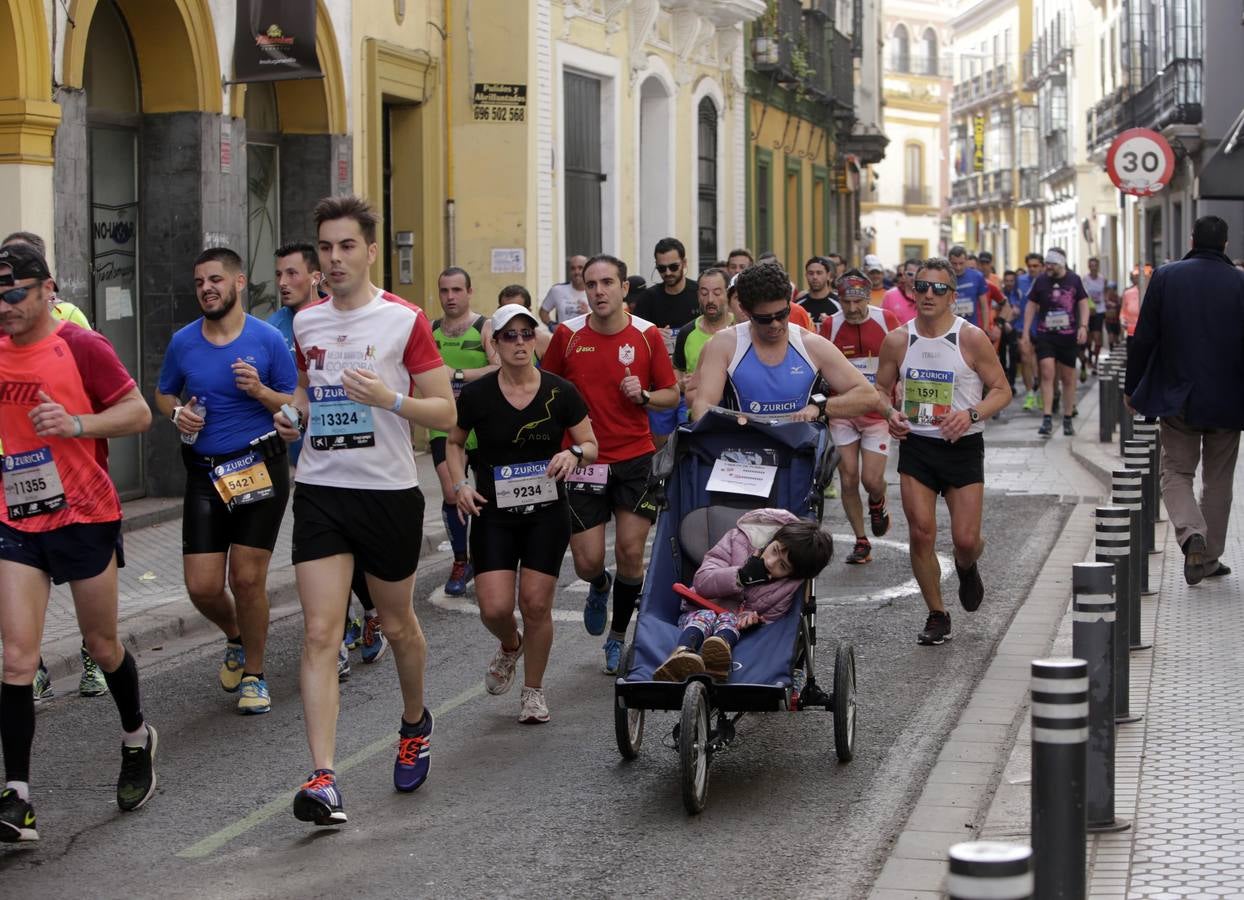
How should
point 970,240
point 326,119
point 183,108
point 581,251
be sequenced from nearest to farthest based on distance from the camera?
1. point 183,108
2. point 326,119
3. point 581,251
4. point 970,240

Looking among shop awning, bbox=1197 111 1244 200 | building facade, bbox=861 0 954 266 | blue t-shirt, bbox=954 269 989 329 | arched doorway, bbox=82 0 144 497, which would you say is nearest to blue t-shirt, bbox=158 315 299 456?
arched doorway, bbox=82 0 144 497

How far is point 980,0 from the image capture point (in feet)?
276

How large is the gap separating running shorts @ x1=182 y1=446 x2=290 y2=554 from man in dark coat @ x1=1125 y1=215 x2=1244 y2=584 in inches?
197

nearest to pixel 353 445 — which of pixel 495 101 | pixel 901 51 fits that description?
pixel 495 101

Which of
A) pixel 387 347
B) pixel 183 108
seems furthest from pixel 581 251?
pixel 387 347

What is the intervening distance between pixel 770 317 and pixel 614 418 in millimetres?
1192

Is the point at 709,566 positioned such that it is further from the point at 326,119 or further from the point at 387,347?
the point at 326,119

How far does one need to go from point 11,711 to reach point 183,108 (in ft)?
32.4

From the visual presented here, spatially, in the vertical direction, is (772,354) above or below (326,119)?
below

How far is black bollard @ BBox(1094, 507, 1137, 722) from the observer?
727 centimetres

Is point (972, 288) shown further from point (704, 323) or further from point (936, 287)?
point (936, 287)

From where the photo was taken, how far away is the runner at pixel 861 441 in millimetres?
12453

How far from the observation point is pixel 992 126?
84.8 metres

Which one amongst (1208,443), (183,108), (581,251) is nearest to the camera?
(1208,443)
